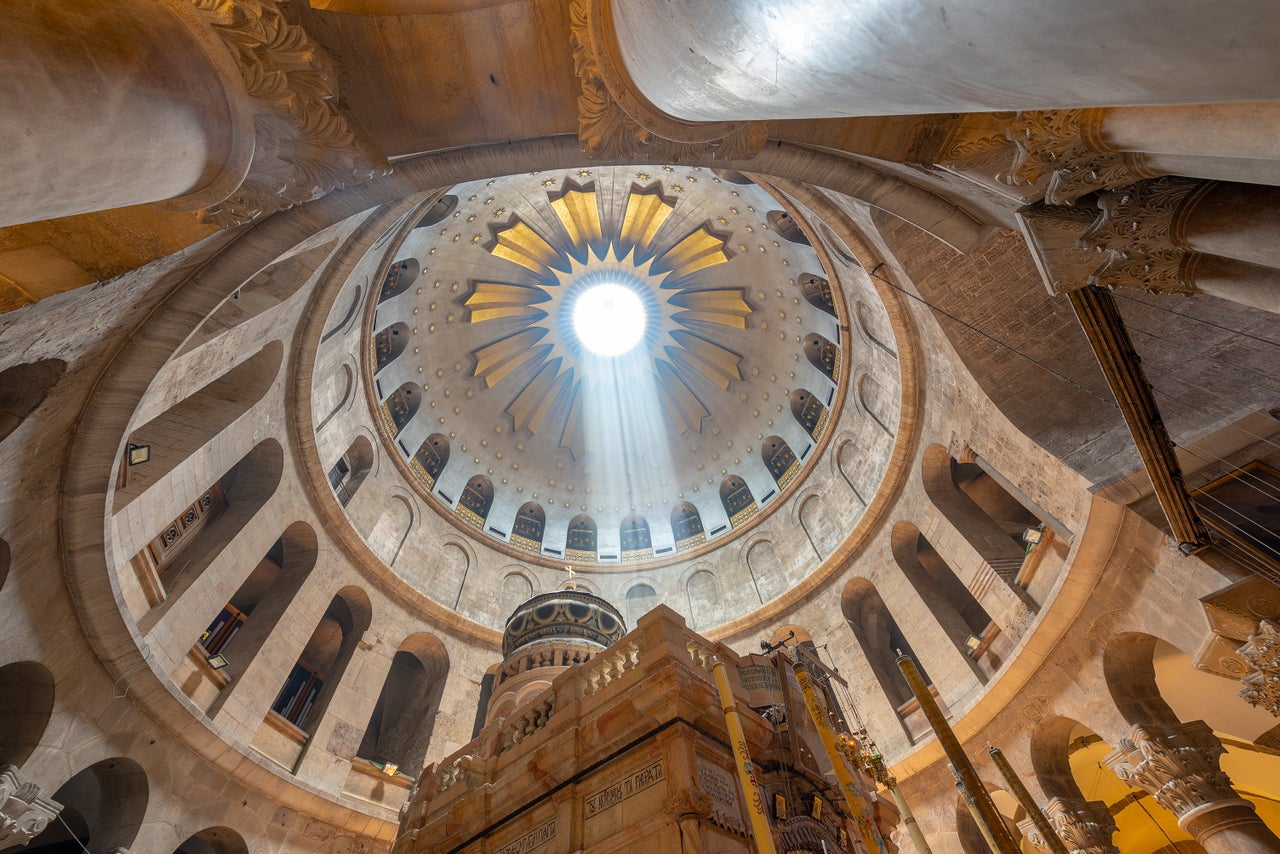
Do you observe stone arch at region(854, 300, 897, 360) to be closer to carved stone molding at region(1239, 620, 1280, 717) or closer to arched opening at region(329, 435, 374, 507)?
carved stone molding at region(1239, 620, 1280, 717)

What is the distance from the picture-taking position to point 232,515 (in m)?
12.2

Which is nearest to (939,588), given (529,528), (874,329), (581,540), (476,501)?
(874,329)

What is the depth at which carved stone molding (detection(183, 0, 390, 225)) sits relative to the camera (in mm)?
4094

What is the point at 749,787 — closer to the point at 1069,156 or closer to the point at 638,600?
the point at 1069,156

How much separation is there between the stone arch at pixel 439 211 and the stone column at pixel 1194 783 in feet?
59.7

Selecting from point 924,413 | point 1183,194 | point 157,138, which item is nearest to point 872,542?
point 924,413

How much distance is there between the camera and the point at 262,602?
42.8ft

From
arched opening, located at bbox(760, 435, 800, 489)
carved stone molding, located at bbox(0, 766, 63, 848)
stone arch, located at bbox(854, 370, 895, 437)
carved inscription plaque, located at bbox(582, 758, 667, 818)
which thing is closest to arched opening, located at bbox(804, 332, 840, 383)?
stone arch, located at bbox(854, 370, 895, 437)

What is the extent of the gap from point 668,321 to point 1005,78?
22697mm

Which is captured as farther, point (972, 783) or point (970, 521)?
point (970, 521)

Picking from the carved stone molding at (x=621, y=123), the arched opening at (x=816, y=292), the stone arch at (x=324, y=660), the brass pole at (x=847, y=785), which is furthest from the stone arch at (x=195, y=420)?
the arched opening at (x=816, y=292)

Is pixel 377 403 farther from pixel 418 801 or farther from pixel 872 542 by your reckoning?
pixel 872 542

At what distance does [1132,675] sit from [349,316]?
16.9 meters

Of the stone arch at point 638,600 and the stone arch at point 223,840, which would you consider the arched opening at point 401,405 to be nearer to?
the stone arch at point 638,600
